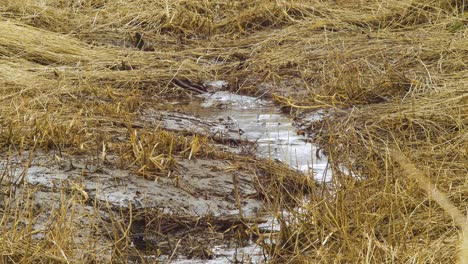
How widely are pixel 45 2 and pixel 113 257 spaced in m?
5.59

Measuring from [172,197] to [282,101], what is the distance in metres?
2.19

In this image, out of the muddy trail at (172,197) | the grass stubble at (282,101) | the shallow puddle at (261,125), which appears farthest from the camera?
the shallow puddle at (261,125)

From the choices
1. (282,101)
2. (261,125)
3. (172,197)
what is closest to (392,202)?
(172,197)

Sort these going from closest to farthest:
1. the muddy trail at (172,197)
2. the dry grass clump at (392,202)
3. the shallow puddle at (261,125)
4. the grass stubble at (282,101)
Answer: the dry grass clump at (392,202), the grass stubble at (282,101), the muddy trail at (172,197), the shallow puddle at (261,125)

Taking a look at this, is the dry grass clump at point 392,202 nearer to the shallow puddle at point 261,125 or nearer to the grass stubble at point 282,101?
the grass stubble at point 282,101

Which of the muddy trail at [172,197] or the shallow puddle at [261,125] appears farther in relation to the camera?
the shallow puddle at [261,125]

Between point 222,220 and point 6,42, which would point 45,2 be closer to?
point 6,42

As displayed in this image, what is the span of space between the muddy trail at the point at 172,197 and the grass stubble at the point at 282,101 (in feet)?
0.14

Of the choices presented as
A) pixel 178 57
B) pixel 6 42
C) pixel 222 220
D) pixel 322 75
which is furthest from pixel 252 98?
pixel 222 220

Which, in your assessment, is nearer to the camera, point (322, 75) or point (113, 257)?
point (113, 257)

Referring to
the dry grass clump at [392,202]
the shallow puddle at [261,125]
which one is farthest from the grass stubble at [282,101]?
the shallow puddle at [261,125]

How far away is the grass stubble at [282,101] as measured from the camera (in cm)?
314

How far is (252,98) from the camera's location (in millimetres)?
6168

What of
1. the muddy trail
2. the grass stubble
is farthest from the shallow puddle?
the grass stubble
